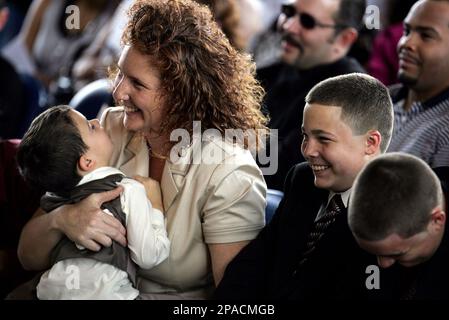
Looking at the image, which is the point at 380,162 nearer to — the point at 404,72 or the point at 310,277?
the point at 310,277

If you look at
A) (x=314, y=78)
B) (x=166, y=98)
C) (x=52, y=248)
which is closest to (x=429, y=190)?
(x=166, y=98)

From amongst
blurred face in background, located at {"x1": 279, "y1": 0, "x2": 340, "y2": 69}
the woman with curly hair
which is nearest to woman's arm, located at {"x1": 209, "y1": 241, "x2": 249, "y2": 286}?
the woman with curly hair

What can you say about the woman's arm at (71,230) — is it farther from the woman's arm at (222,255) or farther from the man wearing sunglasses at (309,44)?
the man wearing sunglasses at (309,44)

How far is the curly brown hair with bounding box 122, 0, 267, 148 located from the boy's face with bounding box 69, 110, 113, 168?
0.65ft

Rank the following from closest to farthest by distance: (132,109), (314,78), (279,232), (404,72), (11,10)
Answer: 1. (279,232)
2. (132,109)
3. (404,72)
4. (314,78)
5. (11,10)

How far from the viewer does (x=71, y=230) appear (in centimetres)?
205

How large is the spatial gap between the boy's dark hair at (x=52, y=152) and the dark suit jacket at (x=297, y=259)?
18.4 inches

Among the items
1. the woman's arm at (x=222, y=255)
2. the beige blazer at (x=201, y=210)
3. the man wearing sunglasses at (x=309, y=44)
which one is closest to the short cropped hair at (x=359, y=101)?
the beige blazer at (x=201, y=210)

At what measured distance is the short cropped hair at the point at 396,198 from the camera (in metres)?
1.66

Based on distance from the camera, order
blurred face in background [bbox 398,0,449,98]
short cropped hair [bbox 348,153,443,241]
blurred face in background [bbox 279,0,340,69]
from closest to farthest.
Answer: short cropped hair [bbox 348,153,443,241] → blurred face in background [bbox 398,0,449,98] → blurred face in background [bbox 279,0,340,69]

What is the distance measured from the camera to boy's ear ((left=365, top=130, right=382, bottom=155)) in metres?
1.93

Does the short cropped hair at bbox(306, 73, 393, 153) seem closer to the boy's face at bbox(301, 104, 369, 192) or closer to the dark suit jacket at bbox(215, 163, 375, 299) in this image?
the boy's face at bbox(301, 104, 369, 192)

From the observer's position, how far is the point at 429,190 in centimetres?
166
